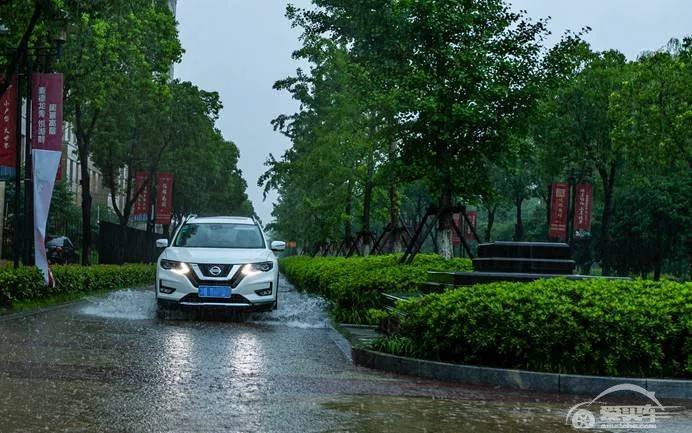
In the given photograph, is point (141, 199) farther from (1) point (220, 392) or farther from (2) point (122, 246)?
(1) point (220, 392)

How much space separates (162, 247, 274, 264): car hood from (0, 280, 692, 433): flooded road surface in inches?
97.8

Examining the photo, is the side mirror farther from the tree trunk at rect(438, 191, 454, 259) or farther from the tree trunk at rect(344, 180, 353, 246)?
the tree trunk at rect(344, 180, 353, 246)

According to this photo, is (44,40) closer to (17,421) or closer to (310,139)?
(17,421)

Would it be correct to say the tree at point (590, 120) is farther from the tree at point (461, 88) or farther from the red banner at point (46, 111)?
the red banner at point (46, 111)

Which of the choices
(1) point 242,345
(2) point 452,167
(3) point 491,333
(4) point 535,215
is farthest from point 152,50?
(4) point 535,215

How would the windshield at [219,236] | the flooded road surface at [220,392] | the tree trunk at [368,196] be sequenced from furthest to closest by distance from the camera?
the tree trunk at [368,196] → the windshield at [219,236] → the flooded road surface at [220,392]

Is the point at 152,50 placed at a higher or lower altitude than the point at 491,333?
higher

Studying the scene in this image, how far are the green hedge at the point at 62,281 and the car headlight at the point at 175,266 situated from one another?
9.66 ft

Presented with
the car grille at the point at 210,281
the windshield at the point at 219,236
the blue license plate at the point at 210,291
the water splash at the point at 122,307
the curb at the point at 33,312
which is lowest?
the water splash at the point at 122,307

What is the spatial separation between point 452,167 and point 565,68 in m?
3.62

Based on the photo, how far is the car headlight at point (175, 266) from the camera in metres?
14.7

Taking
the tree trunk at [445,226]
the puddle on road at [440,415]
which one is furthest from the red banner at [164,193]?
the puddle on road at [440,415]

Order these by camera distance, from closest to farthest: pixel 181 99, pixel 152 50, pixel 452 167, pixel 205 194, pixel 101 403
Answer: pixel 101 403
pixel 452 167
pixel 152 50
pixel 181 99
pixel 205 194

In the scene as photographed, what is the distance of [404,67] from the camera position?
21609mm
